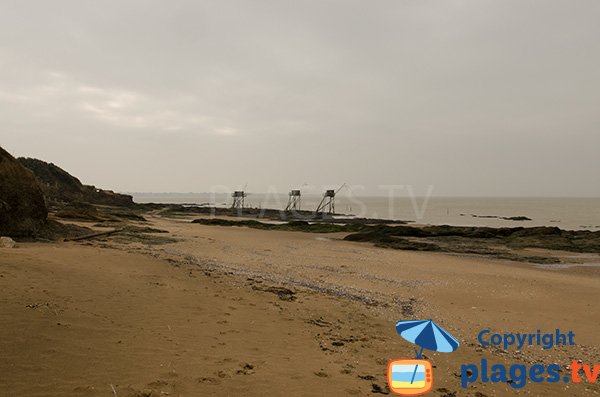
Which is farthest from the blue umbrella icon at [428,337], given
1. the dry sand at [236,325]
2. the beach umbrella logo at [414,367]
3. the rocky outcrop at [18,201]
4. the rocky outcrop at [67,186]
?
the rocky outcrop at [67,186]

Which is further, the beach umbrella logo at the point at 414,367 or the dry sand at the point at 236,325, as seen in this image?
the dry sand at the point at 236,325

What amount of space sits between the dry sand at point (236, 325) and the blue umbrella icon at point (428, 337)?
1414mm

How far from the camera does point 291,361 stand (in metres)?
6.99

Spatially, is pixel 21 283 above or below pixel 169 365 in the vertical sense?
above

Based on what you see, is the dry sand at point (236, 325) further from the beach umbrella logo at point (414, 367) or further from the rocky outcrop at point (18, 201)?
the rocky outcrop at point (18, 201)

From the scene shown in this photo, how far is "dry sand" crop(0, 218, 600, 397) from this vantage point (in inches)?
225

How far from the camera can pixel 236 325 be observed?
8.84 metres

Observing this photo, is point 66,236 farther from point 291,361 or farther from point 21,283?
point 291,361

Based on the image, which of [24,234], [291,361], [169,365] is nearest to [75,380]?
[169,365]

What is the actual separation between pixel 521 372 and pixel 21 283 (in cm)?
1150

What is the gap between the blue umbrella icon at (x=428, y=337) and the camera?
5.10 metres

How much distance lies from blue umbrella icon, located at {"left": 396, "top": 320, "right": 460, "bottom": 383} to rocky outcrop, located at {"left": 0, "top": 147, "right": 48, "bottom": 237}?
18.4m

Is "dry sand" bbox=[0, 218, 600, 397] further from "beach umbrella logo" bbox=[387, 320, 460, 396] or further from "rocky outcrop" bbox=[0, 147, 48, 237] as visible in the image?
"rocky outcrop" bbox=[0, 147, 48, 237]

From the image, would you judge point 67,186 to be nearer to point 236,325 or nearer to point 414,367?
point 236,325
